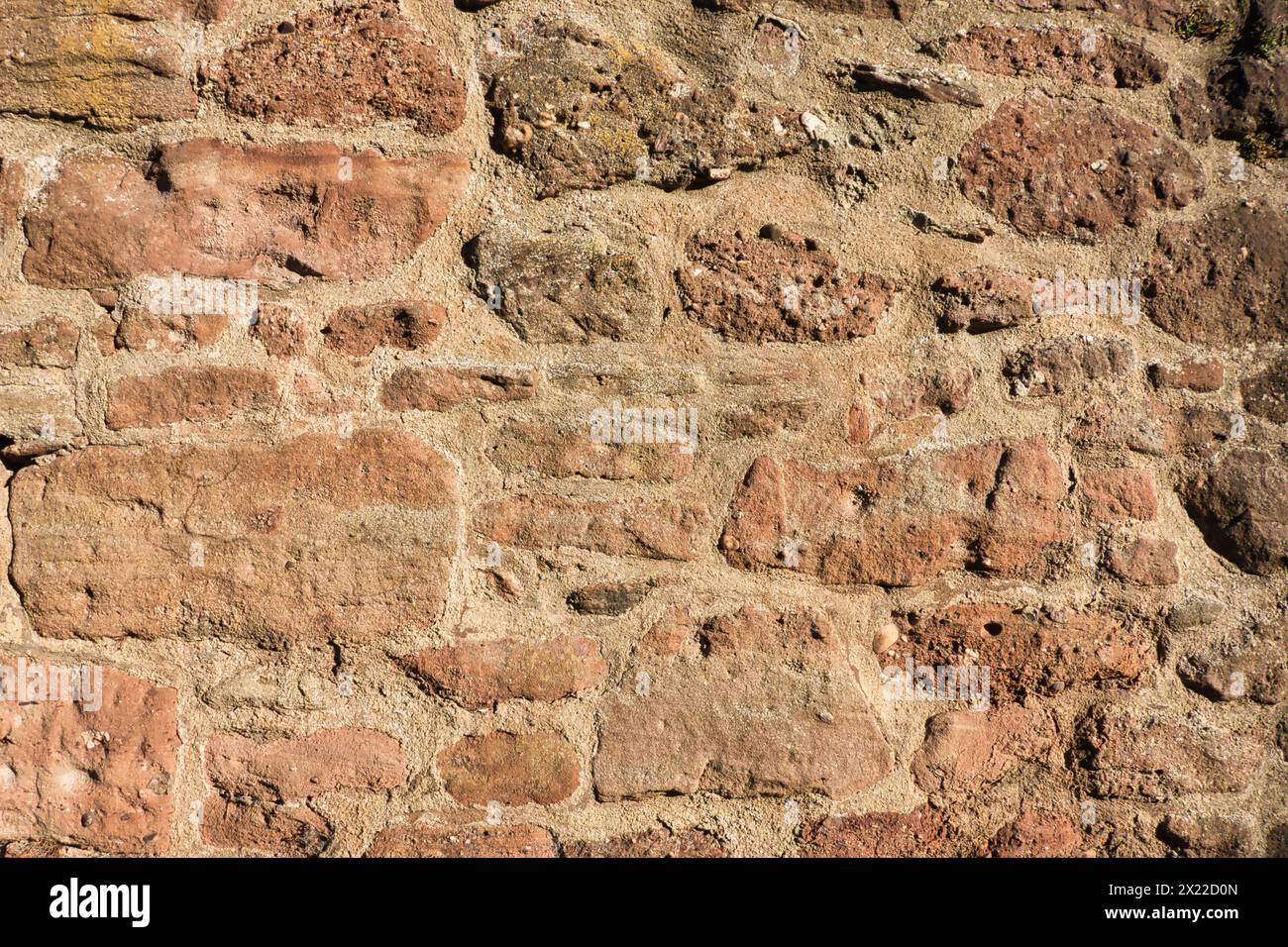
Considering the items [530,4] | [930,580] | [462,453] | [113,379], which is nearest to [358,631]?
[462,453]

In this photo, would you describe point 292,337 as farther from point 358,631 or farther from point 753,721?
→ point 753,721

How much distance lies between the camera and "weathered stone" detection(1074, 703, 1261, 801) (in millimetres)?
1562

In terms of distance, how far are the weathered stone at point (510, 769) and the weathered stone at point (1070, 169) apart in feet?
3.63

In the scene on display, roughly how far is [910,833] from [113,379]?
1.40m

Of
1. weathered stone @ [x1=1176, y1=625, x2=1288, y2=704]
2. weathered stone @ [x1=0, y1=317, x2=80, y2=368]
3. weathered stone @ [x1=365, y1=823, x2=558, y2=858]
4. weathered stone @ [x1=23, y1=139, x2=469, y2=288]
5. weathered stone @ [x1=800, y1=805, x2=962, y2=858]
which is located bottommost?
weathered stone @ [x1=800, y1=805, x2=962, y2=858]

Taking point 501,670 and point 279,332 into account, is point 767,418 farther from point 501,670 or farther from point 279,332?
point 279,332

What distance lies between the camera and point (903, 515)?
5.08 feet

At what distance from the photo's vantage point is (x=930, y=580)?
5.11 feet

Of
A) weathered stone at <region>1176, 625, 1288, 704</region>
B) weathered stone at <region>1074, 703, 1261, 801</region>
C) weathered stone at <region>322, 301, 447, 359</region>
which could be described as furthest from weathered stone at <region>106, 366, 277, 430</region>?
weathered stone at <region>1176, 625, 1288, 704</region>

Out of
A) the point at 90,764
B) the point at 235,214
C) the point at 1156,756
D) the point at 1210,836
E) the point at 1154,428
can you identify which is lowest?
the point at 1210,836

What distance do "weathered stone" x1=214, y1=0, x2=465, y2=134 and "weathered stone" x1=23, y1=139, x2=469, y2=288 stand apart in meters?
0.07

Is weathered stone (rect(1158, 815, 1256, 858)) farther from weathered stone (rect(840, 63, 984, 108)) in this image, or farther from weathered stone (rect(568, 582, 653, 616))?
weathered stone (rect(840, 63, 984, 108))

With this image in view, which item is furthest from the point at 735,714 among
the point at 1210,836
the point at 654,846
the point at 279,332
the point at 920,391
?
the point at 279,332

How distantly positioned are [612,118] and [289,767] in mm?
1106
